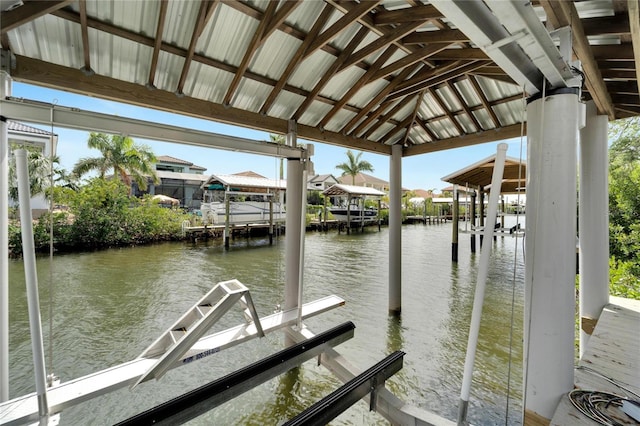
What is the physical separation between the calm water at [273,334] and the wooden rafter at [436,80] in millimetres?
2391

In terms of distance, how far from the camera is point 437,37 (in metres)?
2.61

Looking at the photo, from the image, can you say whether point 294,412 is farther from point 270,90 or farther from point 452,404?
point 270,90

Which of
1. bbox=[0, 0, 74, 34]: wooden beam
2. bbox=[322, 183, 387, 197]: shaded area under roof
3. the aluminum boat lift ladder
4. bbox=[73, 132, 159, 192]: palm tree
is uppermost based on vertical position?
bbox=[73, 132, 159, 192]: palm tree

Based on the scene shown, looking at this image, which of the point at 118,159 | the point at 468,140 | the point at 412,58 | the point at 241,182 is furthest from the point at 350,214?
the point at 412,58

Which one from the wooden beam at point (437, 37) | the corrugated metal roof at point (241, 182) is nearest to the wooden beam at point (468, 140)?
the wooden beam at point (437, 37)

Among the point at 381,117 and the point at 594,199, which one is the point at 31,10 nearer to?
the point at 381,117

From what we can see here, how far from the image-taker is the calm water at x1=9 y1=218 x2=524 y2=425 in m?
3.19

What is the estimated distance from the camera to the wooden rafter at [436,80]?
10.3ft

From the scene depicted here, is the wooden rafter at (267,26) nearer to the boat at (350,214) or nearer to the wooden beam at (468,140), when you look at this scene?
the wooden beam at (468,140)

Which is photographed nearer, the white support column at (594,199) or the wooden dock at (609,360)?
the wooden dock at (609,360)

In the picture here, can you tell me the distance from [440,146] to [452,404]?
3642 millimetres

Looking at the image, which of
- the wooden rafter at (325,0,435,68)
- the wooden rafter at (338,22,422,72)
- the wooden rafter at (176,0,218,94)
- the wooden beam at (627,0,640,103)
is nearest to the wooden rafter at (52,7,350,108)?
the wooden rafter at (176,0,218,94)

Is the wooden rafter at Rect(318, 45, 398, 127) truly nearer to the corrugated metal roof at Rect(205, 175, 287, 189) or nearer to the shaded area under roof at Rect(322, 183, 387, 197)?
the corrugated metal roof at Rect(205, 175, 287, 189)

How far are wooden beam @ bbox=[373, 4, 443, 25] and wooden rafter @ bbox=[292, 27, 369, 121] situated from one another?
0.94 ft
